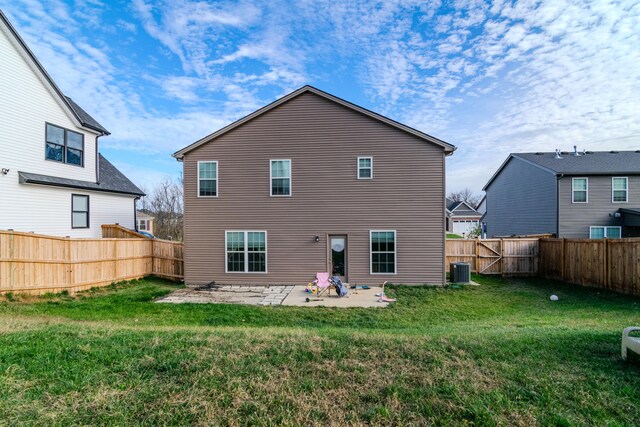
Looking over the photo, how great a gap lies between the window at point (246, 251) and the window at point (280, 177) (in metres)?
1.87

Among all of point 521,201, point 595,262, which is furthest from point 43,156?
point 521,201

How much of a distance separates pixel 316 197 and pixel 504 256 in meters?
9.96

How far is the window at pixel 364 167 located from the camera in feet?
39.8

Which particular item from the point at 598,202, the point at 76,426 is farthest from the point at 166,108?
the point at 598,202

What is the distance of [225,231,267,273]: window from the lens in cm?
1234

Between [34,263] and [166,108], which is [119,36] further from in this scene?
[34,263]

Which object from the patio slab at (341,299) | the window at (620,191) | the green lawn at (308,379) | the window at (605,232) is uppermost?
the window at (620,191)

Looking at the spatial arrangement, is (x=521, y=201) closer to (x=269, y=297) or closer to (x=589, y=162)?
(x=589, y=162)

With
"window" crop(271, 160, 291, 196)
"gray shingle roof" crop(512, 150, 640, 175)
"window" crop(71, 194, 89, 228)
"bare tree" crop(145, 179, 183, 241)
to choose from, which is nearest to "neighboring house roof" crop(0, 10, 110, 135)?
"window" crop(71, 194, 89, 228)

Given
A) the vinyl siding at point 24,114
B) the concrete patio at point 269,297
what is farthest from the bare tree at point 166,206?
the concrete patio at point 269,297

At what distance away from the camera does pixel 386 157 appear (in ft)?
39.6

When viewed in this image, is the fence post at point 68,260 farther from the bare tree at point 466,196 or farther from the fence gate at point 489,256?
the bare tree at point 466,196

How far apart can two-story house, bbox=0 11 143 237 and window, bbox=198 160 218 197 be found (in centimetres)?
619

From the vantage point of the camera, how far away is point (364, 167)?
1214cm
